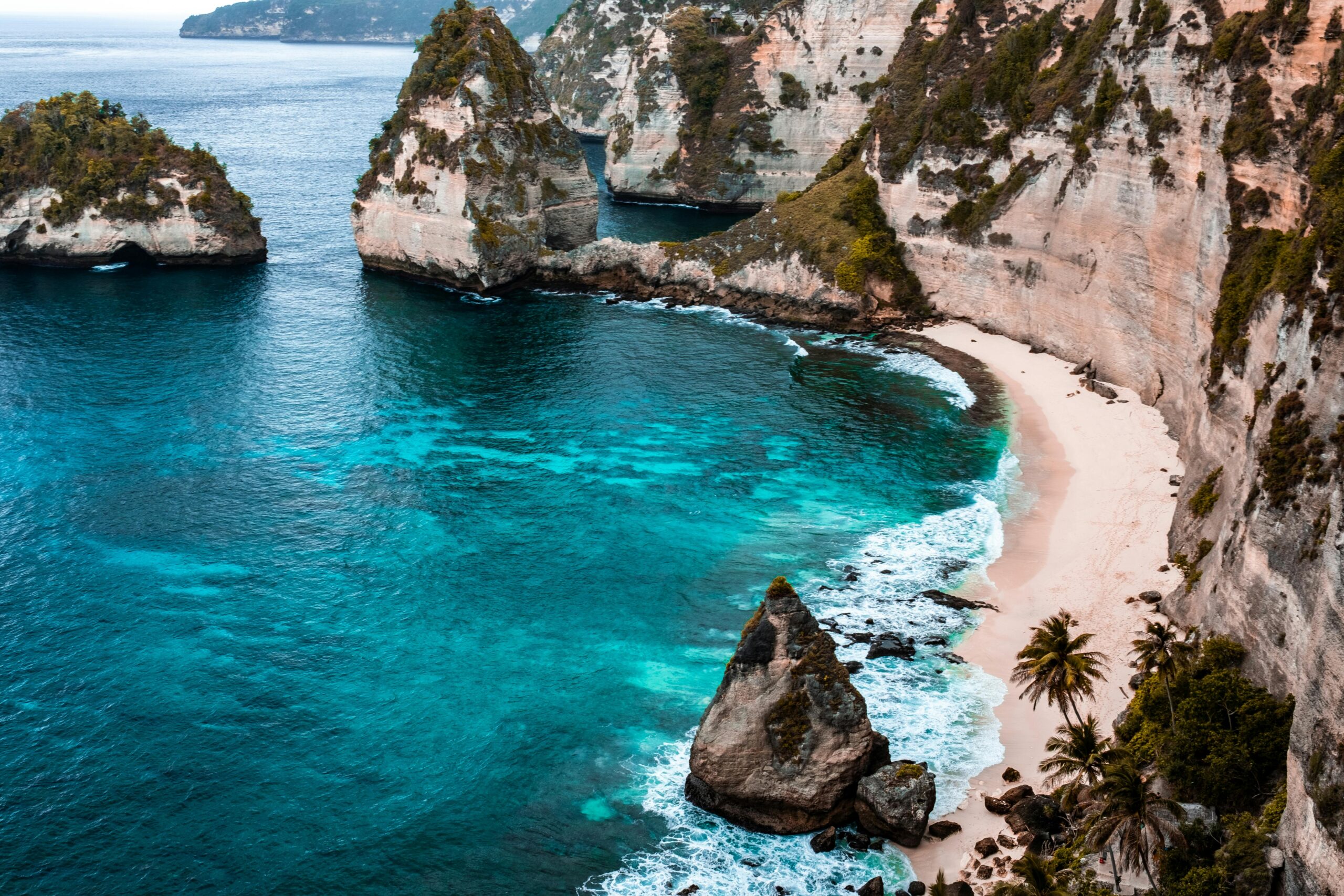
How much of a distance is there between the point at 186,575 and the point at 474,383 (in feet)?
100

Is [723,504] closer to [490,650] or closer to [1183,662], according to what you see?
[490,650]

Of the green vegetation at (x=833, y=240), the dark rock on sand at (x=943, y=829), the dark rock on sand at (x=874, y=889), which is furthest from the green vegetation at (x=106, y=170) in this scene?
the dark rock on sand at (x=874, y=889)

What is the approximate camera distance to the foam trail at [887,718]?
3722 cm

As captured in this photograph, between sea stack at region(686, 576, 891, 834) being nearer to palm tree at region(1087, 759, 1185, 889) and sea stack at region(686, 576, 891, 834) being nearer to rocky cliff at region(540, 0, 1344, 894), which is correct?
palm tree at region(1087, 759, 1185, 889)

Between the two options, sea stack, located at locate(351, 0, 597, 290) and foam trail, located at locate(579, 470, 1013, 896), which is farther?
sea stack, located at locate(351, 0, 597, 290)

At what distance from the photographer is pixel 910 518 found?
61219mm

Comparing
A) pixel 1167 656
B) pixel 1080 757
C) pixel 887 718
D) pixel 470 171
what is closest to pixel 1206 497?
pixel 1167 656

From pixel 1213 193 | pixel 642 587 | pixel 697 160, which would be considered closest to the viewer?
pixel 642 587

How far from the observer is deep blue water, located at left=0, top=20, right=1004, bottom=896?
3928cm

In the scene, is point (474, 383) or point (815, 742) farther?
point (474, 383)

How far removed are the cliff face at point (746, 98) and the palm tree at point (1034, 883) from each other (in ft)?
346

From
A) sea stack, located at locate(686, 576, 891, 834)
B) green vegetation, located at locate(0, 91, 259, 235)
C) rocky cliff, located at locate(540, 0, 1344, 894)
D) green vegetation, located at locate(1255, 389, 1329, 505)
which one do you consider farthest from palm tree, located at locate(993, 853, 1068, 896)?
green vegetation, located at locate(0, 91, 259, 235)

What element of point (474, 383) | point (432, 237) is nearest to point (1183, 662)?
point (474, 383)

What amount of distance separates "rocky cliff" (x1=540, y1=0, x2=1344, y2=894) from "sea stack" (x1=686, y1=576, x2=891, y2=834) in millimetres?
14405
